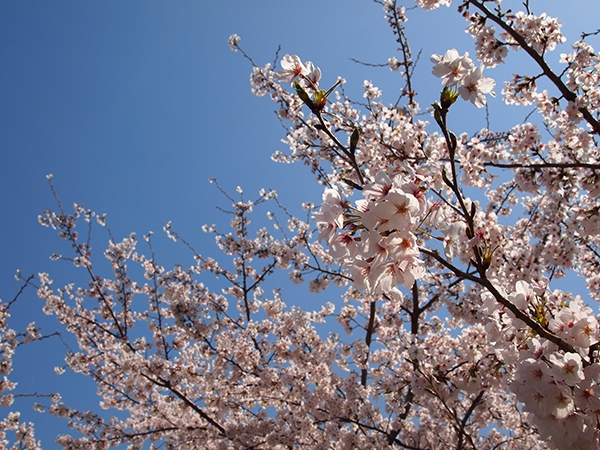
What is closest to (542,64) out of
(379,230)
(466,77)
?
(466,77)

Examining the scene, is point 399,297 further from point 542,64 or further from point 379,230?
point 542,64

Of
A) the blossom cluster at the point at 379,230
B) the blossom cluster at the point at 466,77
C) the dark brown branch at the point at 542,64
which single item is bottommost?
the blossom cluster at the point at 379,230

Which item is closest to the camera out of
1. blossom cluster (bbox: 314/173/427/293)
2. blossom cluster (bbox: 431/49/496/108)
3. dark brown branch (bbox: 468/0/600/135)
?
blossom cluster (bbox: 314/173/427/293)

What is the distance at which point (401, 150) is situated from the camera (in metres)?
4.20

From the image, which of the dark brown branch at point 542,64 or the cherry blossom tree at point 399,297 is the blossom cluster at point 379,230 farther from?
the dark brown branch at point 542,64

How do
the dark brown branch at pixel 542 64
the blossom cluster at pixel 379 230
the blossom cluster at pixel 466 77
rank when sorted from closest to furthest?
1. the blossom cluster at pixel 379 230
2. the blossom cluster at pixel 466 77
3. the dark brown branch at pixel 542 64

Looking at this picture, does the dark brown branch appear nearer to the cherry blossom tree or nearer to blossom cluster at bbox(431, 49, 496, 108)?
the cherry blossom tree

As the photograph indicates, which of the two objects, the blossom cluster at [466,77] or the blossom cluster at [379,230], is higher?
the blossom cluster at [466,77]

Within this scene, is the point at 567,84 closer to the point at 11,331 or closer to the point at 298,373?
the point at 298,373

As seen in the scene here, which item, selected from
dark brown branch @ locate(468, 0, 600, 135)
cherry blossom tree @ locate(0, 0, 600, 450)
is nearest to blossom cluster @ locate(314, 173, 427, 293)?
cherry blossom tree @ locate(0, 0, 600, 450)

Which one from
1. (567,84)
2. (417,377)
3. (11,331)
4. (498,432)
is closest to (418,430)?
(498,432)

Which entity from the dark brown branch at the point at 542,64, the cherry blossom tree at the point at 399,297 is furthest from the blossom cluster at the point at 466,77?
the dark brown branch at the point at 542,64

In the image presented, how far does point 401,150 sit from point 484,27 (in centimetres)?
152

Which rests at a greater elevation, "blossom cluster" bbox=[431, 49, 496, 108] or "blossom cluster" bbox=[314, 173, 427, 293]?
"blossom cluster" bbox=[431, 49, 496, 108]
